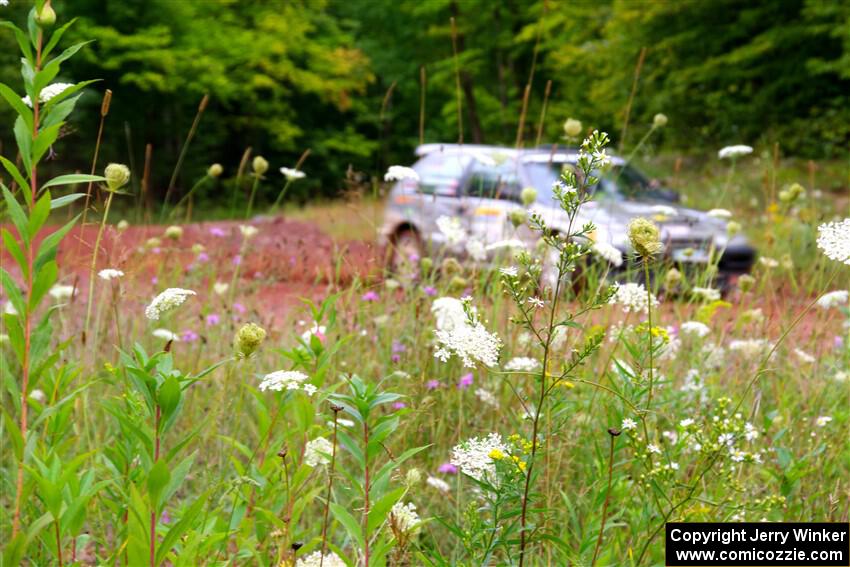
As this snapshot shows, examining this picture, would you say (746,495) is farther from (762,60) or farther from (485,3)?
(485,3)

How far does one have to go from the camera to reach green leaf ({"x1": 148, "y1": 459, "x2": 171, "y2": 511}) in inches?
53.8

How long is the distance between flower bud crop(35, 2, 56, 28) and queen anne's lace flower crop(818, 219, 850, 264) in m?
1.46

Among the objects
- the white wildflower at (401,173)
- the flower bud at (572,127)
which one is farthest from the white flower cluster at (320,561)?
the flower bud at (572,127)

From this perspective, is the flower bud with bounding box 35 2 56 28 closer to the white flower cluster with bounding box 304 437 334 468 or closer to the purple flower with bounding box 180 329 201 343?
the white flower cluster with bounding box 304 437 334 468

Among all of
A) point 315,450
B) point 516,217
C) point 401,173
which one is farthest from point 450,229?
point 315,450

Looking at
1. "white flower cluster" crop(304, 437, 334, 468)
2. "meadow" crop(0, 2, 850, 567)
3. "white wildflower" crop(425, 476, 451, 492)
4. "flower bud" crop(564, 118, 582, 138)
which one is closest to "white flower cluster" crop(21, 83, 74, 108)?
"meadow" crop(0, 2, 850, 567)

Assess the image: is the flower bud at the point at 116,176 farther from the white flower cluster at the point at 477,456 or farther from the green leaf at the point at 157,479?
the white flower cluster at the point at 477,456

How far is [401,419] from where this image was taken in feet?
9.41

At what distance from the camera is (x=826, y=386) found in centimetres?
338

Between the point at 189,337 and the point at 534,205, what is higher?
the point at 534,205

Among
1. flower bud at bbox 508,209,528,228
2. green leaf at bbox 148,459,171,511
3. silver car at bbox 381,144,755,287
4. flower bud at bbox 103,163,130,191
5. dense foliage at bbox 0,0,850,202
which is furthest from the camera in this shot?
dense foliage at bbox 0,0,850,202

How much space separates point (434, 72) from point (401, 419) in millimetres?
27216

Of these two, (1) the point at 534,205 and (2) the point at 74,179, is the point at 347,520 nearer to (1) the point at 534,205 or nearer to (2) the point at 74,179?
(2) the point at 74,179

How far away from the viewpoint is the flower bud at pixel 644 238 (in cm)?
161
